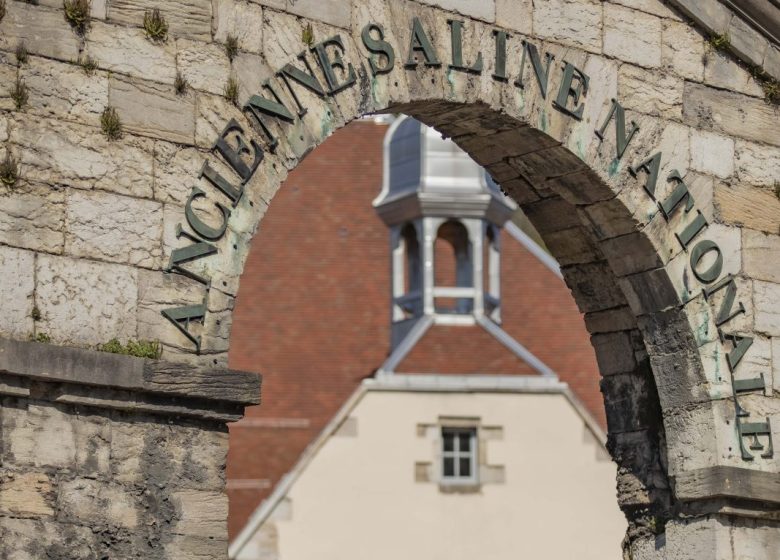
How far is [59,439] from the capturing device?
31.3ft

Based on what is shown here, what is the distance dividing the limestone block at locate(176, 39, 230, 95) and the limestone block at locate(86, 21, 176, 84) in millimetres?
54

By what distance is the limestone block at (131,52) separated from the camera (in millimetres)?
9914

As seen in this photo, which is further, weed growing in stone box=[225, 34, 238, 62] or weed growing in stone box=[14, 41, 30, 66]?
weed growing in stone box=[225, 34, 238, 62]

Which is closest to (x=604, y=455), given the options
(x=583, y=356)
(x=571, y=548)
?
(x=571, y=548)

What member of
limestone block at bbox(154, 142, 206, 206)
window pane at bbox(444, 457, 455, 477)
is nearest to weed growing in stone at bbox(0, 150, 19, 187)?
limestone block at bbox(154, 142, 206, 206)

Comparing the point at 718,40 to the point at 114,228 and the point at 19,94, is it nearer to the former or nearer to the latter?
the point at 114,228

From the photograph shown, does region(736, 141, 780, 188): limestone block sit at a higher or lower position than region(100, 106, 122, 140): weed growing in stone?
higher

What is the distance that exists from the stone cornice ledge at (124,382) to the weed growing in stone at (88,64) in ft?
3.90

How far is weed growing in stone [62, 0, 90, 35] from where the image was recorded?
32.3ft

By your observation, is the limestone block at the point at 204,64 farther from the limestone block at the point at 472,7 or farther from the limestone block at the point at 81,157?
the limestone block at the point at 472,7

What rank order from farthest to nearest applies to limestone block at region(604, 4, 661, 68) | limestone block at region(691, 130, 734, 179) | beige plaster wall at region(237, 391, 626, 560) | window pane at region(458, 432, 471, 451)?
1. window pane at region(458, 432, 471, 451)
2. beige plaster wall at region(237, 391, 626, 560)
3. limestone block at region(691, 130, 734, 179)
4. limestone block at region(604, 4, 661, 68)

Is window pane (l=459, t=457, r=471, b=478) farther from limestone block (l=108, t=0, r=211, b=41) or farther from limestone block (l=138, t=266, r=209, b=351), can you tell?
limestone block (l=138, t=266, r=209, b=351)

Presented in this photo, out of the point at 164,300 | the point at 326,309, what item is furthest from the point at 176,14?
the point at 326,309

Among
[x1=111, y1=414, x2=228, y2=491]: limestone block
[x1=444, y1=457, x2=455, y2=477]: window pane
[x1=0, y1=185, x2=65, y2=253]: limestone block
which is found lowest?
[x1=111, y1=414, x2=228, y2=491]: limestone block
